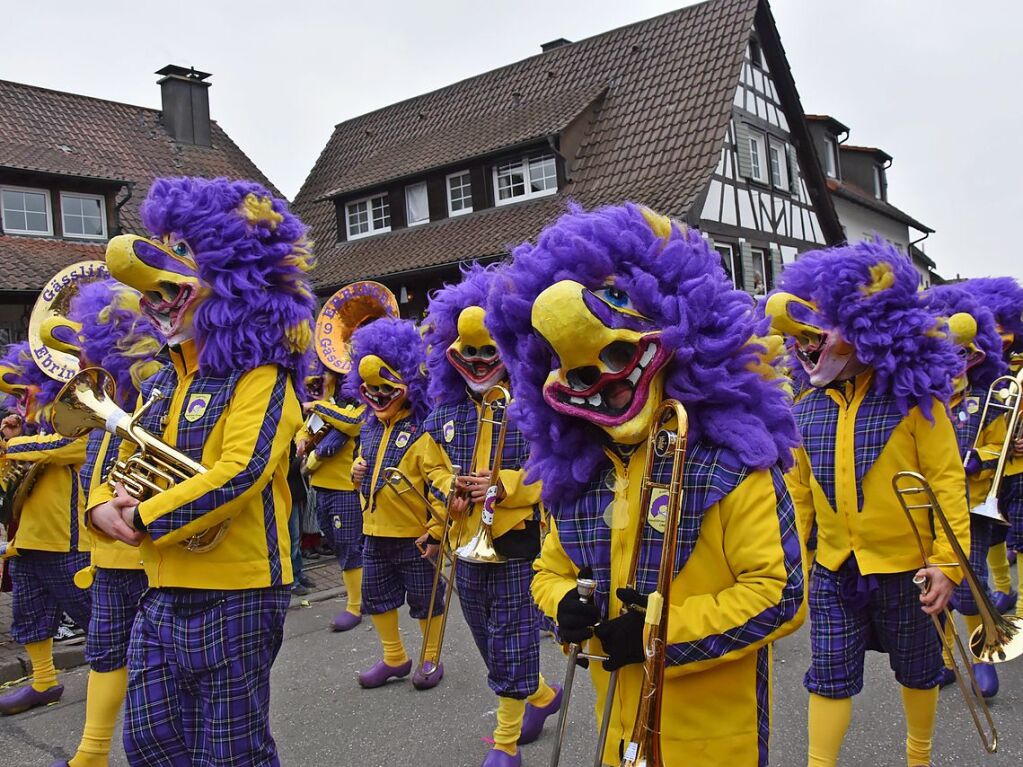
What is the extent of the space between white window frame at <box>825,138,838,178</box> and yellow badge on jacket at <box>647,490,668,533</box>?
27.0m

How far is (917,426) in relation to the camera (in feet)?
12.5

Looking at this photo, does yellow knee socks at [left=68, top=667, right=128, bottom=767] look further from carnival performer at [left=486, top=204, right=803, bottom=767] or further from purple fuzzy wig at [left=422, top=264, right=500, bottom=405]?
carnival performer at [left=486, top=204, right=803, bottom=767]

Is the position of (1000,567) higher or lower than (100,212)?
lower

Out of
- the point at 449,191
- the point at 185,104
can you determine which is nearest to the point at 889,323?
the point at 449,191

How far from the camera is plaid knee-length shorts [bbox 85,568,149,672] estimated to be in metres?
4.12

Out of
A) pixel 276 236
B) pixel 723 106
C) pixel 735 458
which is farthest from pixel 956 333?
pixel 723 106

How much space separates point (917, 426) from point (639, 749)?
2191 mm

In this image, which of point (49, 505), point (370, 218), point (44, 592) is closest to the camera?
point (49, 505)

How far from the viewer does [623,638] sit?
7.78ft

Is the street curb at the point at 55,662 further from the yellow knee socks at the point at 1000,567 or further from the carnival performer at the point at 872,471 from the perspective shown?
the yellow knee socks at the point at 1000,567

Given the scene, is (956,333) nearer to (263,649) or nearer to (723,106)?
(263,649)

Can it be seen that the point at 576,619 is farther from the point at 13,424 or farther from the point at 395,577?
the point at 13,424

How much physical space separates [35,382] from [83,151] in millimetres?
15535

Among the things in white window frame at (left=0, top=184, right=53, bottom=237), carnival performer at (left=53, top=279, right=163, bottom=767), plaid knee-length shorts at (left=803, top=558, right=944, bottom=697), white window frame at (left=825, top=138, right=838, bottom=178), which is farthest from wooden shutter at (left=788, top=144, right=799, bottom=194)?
carnival performer at (left=53, top=279, right=163, bottom=767)
